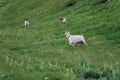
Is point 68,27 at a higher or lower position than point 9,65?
lower

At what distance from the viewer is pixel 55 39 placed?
40875 millimetres

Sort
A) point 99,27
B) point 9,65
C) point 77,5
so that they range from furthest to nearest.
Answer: point 77,5 < point 99,27 < point 9,65

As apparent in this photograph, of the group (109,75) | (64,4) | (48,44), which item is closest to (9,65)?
(109,75)

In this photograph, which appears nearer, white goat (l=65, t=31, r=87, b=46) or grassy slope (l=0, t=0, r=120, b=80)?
grassy slope (l=0, t=0, r=120, b=80)

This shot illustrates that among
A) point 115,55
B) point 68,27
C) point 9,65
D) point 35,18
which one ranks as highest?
point 9,65

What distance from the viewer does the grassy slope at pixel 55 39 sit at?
1750 centimetres

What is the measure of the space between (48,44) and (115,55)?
11740 mm

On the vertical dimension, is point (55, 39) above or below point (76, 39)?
below

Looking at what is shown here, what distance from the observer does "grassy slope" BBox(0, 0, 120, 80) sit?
17.5 m

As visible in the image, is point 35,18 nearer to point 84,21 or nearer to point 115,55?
point 84,21

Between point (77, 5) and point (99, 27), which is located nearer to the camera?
point (99, 27)

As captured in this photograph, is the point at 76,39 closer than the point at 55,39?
Yes

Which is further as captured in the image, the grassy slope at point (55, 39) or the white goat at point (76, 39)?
the white goat at point (76, 39)

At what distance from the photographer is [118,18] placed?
44875 millimetres
